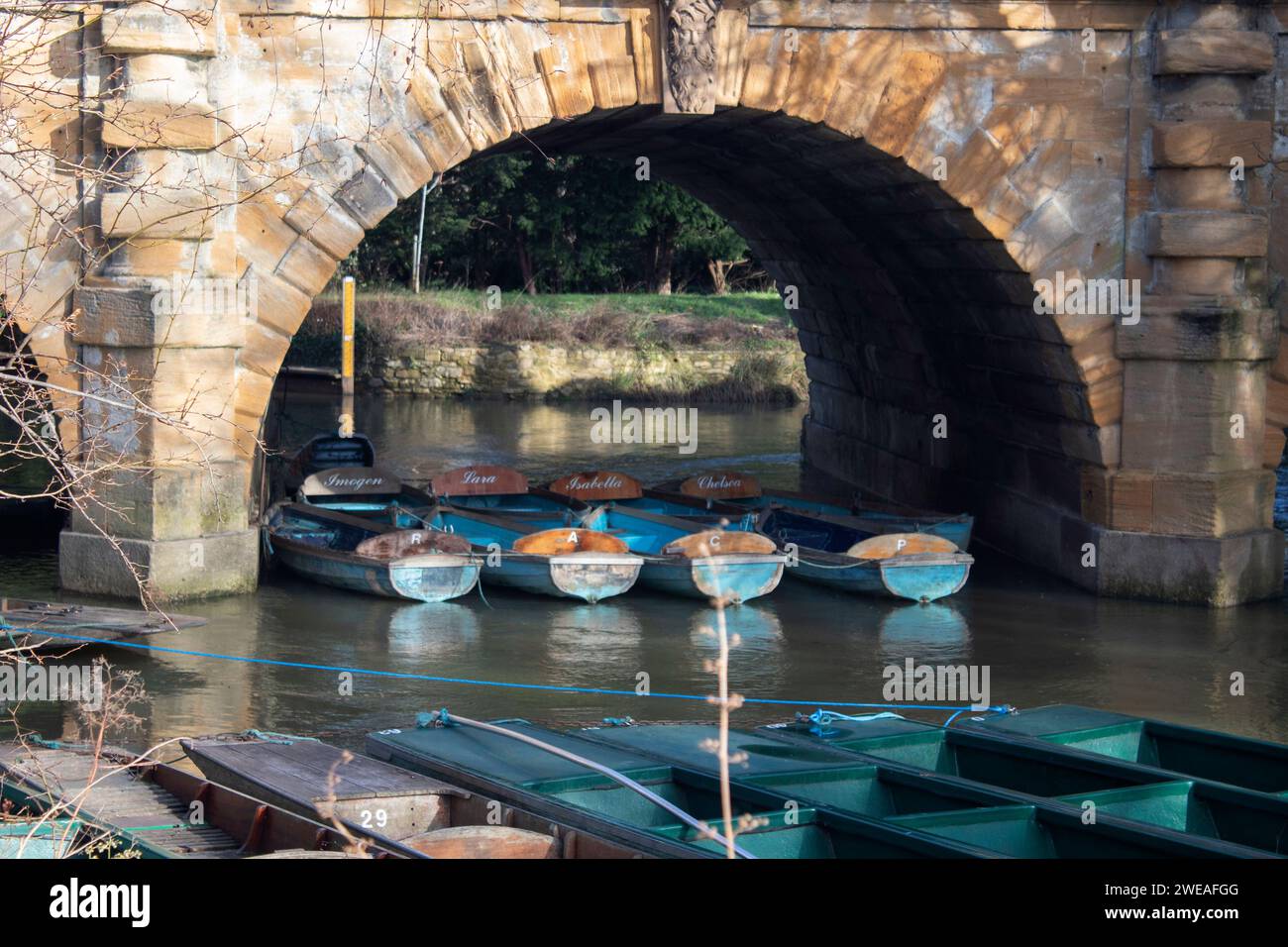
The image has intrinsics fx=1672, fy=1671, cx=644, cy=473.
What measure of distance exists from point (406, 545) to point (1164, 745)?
678 centimetres

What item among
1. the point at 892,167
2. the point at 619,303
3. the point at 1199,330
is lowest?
the point at 1199,330

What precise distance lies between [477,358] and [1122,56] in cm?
1929

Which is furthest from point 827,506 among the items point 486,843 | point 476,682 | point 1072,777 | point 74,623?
point 486,843

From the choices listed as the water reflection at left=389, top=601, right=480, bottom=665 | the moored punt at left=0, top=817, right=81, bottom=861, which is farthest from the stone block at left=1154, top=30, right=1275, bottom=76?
the moored punt at left=0, top=817, right=81, bottom=861

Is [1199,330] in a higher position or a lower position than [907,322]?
lower

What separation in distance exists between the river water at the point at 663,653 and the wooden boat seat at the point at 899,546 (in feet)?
1.30

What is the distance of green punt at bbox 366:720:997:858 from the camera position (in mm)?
4941

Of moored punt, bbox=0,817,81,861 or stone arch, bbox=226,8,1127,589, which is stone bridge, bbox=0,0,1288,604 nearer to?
stone arch, bbox=226,8,1127,589

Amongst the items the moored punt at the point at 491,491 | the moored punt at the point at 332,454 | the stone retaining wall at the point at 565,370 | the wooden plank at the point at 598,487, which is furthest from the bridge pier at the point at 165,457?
→ the stone retaining wall at the point at 565,370

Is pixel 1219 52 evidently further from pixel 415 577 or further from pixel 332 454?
pixel 332 454

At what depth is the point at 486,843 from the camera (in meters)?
4.99

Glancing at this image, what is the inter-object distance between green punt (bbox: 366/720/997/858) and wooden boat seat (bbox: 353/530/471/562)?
5464mm

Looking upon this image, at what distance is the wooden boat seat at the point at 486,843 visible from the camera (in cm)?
491

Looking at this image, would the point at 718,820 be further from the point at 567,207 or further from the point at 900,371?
the point at 567,207
